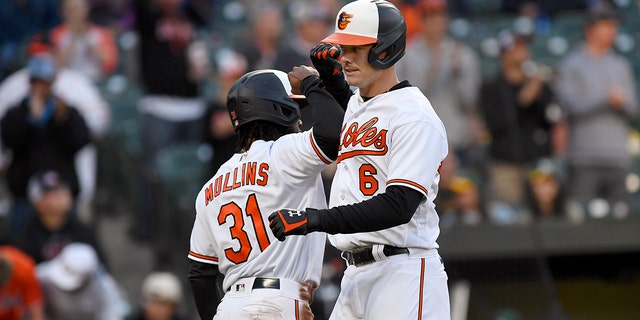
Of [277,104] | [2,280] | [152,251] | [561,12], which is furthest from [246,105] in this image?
[561,12]

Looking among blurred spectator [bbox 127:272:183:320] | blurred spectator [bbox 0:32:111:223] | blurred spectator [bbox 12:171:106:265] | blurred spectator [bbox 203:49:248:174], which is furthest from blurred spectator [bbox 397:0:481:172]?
blurred spectator [bbox 12:171:106:265]

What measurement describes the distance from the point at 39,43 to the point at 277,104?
547 cm

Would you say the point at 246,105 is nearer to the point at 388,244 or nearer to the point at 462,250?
the point at 388,244

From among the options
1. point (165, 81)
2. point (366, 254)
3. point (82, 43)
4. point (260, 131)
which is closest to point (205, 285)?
point (260, 131)

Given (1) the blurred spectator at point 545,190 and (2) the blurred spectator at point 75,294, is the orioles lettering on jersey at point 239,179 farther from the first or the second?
(1) the blurred spectator at point 545,190

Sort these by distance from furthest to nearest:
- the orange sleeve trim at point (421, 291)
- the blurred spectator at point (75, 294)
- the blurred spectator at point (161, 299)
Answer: the blurred spectator at point (75, 294) → the blurred spectator at point (161, 299) → the orange sleeve trim at point (421, 291)

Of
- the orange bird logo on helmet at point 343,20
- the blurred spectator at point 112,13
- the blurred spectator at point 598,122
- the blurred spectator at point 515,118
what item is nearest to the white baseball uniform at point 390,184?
the orange bird logo on helmet at point 343,20

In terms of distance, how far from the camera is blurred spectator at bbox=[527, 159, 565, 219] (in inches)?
357

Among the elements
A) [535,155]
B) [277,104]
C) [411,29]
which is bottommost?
[535,155]

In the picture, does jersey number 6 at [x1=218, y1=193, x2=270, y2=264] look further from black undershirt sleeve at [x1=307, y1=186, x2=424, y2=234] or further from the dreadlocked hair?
black undershirt sleeve at [x1=307, y1=186, x2=424, y2=234]

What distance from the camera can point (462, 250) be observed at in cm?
927

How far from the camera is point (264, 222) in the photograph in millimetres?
4621

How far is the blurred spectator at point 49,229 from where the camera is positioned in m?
8.31

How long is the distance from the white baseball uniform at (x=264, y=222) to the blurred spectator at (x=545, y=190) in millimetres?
4602
